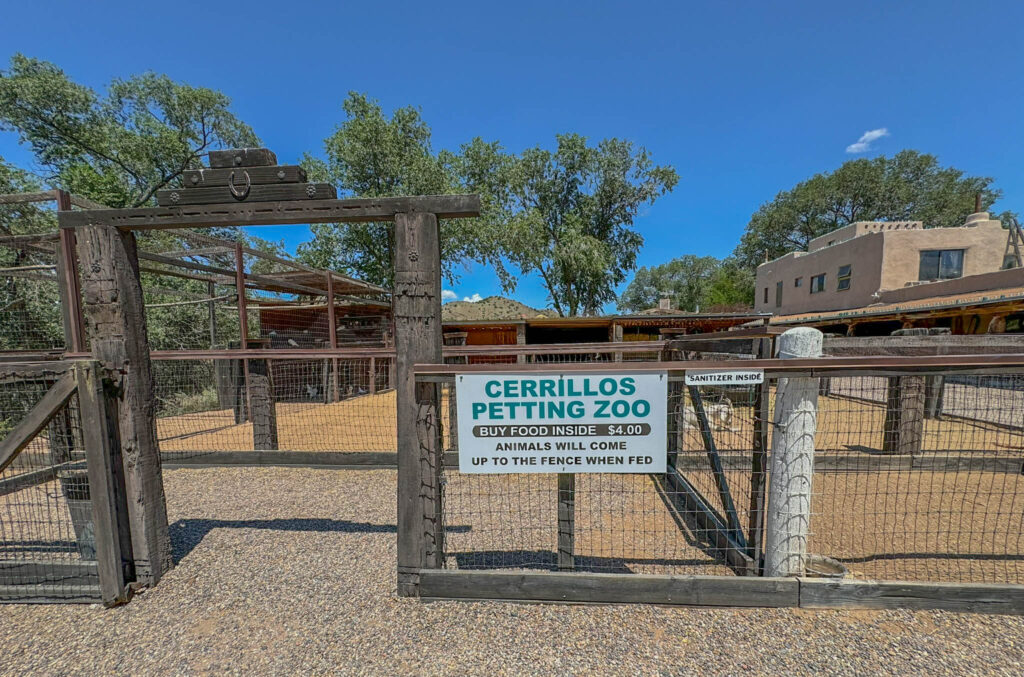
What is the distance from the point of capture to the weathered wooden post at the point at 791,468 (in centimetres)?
224

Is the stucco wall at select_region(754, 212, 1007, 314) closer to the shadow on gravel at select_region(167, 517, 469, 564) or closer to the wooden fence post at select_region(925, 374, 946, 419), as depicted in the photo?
the wooden fence post at select_region(925, 374, 946, 419)

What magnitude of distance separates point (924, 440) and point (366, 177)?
19.9 m

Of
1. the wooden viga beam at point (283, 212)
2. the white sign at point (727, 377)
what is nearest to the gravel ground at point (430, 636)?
the white sign at point (727, 377)

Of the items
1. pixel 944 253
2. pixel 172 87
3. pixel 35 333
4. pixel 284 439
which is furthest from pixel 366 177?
Result: pixel 944 253

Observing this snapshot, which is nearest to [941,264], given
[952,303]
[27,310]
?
[952,303]

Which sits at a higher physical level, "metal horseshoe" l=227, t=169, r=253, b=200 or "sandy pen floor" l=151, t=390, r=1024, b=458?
"metal horseshoe" l=227, t=169, r=253, b=200

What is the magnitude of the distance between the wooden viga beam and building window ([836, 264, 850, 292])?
979 inches

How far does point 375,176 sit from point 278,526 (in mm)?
17771

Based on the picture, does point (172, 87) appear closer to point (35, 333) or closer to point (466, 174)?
point (466, 174)

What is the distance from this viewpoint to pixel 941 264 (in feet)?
58.0

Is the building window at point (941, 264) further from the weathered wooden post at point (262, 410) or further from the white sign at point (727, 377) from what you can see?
the weathered wooden post at point (262, 410)

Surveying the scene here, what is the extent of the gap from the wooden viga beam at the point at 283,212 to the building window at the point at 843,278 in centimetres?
2487

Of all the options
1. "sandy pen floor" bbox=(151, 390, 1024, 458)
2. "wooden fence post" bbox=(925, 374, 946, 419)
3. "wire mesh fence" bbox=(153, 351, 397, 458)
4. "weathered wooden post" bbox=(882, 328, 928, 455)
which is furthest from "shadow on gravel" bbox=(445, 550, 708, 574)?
"wooden fence post" bbox=(925, 374, 946, 419)

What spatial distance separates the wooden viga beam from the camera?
2.29m
